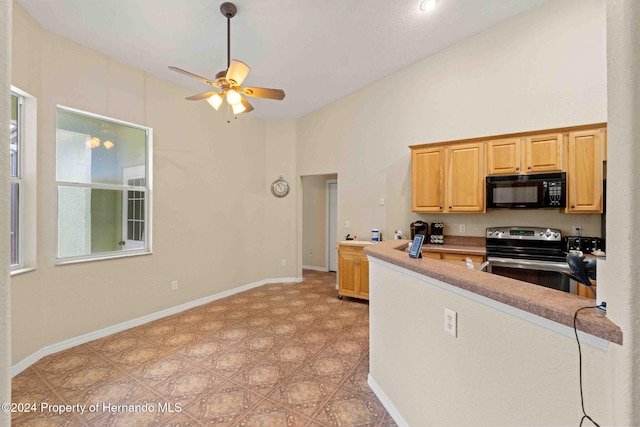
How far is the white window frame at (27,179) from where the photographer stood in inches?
100

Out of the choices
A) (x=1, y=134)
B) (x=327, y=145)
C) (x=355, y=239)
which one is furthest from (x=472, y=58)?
(x=1, y=134)

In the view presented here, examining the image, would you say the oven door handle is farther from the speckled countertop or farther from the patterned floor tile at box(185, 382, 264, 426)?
the patterned floor tile at box(185, 382, 264, 426)

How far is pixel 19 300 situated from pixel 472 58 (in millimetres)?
5598

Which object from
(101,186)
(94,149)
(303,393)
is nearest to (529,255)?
(303,393)

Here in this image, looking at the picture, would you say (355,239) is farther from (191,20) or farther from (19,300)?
→ (19,300)

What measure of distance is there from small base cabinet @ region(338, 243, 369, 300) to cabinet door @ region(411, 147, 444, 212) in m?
1.02

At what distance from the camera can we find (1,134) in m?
0.62

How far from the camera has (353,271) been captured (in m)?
4.23

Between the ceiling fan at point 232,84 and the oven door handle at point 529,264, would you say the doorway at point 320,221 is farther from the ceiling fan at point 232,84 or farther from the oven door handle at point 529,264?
the ceiling fan at point 232,84

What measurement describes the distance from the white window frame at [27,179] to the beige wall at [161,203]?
2.3 inches

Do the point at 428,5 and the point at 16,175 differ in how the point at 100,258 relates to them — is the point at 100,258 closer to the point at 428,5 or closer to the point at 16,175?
the point at 16,175

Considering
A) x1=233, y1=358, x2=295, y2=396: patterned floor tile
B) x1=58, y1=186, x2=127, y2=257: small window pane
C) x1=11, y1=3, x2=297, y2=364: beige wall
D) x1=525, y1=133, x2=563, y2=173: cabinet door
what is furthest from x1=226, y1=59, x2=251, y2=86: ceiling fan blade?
x1=525, y1=133, x2=563, y2=173: cabinet door

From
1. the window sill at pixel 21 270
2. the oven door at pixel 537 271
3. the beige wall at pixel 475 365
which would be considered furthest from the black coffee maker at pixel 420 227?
the window sill at pixel 21 270

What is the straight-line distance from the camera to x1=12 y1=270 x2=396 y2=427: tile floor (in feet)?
6.22
